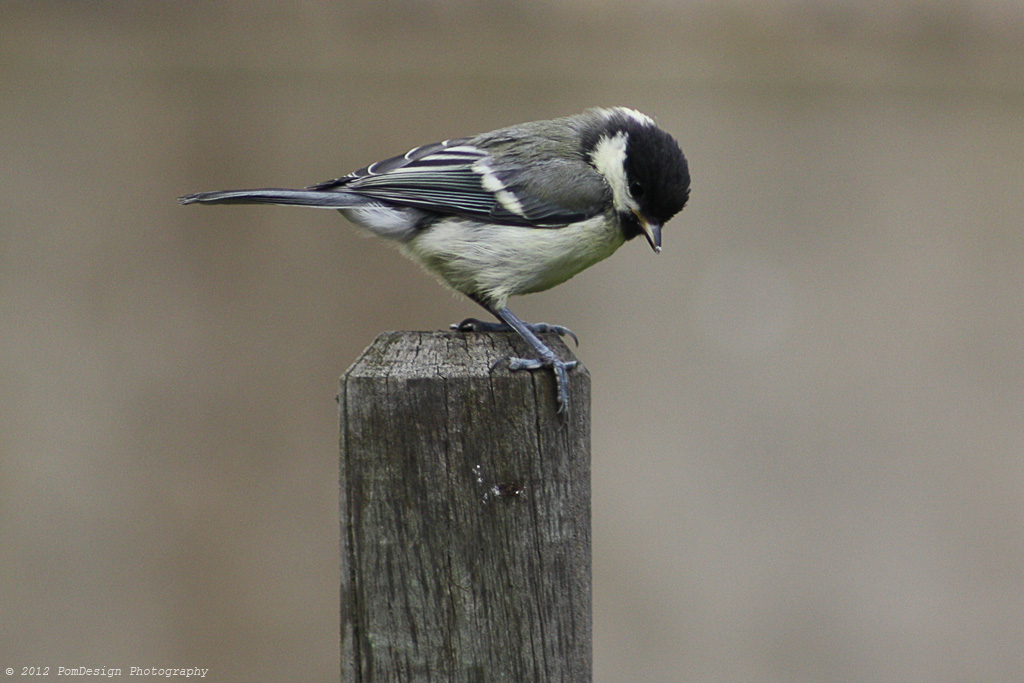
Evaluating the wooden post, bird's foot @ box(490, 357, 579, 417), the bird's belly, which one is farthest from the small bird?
the wooden post

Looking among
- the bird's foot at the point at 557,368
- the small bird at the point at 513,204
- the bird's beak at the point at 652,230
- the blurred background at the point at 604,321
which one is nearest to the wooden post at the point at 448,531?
the bird's foot at the point at 557,368

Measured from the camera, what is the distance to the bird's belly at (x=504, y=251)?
3.08m

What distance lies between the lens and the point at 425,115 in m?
5.11

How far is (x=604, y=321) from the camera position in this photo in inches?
215

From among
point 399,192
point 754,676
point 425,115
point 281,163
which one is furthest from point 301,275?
point 754,676

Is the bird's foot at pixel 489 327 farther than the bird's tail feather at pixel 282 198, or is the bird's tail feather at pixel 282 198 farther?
the bird's foot at pixel 489 327

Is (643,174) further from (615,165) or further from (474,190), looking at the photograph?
Result: (474,190)

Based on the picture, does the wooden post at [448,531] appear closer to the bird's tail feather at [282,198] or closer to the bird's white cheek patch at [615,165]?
the bird's tail feather at [282,198]

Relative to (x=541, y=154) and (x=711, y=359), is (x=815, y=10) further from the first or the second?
(x=541, y=154)

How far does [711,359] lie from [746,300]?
42cm

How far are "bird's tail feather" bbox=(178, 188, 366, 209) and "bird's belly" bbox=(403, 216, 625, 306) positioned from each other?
0.28 m

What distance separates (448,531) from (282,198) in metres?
1.58

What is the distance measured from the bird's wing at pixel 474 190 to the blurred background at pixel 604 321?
1.78m

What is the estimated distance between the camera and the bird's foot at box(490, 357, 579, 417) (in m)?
1.77
